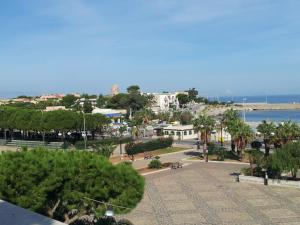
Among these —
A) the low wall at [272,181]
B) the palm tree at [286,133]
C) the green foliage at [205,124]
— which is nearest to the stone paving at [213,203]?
the low wall at [272,181]

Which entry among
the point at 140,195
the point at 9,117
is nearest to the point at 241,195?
the point at 140,195

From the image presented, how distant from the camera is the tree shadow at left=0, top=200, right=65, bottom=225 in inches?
549

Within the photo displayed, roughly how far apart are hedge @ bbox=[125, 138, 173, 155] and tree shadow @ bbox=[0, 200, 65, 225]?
3677cm

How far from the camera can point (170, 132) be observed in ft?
239

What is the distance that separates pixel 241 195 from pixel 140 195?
13049mm

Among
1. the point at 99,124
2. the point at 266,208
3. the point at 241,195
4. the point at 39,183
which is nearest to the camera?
the point at 39,183

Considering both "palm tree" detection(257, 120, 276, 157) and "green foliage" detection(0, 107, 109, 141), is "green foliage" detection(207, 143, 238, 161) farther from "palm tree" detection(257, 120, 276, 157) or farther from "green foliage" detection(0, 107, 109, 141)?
"green foliage" detection(0, 107, 109, 141)

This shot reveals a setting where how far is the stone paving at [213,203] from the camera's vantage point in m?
24.7

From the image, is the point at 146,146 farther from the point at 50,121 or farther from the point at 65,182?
the point at 65,182

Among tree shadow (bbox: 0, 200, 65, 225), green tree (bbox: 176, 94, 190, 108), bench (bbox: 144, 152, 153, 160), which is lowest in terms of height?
bench (bbox: 144, 152, 153, 160)

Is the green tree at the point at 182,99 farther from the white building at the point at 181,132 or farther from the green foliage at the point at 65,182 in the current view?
the green foliage at the point at 65,182

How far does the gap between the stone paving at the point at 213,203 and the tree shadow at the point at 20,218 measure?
1004 cm

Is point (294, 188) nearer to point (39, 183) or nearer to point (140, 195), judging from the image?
point (140, 195)

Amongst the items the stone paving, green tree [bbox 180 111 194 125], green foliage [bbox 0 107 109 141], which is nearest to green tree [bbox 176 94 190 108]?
green tree [bbox 180 111 194 125]
